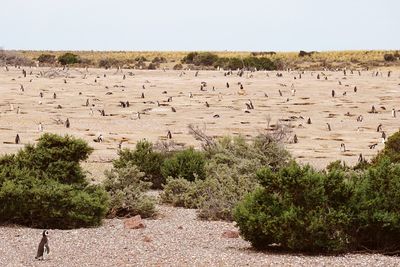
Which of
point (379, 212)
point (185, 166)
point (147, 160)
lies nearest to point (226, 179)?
point (185, 166)

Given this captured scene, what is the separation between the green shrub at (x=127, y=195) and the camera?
16.3 m

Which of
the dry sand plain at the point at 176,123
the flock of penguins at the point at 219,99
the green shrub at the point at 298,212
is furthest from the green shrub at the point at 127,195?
the flock of penguins at the point at 219,99

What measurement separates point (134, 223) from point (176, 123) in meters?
19.6

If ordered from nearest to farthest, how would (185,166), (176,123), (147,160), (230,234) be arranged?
(230,234) < (185,166) < (147,160) < (176,123)

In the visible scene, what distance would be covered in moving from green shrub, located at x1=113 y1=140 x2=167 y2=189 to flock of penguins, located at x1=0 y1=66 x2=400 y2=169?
5.80 m

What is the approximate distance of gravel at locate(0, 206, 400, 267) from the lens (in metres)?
11.6

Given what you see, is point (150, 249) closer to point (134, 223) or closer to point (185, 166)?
point (134, 223)

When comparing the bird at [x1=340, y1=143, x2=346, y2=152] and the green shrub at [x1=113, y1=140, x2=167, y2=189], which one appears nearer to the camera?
the green shrub at [x1=113, y1=140, x2=167, y2=189]

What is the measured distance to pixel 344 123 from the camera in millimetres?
35156

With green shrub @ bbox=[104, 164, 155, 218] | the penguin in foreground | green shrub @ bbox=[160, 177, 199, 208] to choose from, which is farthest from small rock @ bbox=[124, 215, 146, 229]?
the penguin in foreground

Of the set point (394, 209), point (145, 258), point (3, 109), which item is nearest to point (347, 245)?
point (394, 209)

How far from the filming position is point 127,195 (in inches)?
656

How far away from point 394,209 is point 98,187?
5.81 m

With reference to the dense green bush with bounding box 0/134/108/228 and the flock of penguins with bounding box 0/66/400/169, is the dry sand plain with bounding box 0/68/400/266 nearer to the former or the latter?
the flock of penguins with bounding box 0/66/400/169
